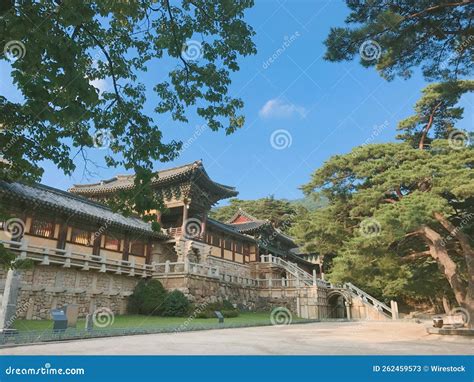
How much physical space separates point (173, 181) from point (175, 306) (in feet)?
35.7

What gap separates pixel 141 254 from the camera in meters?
26.2

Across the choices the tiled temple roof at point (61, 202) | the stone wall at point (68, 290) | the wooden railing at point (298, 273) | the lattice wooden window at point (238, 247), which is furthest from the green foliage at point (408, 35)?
the lattice wooden window at point (238, 247)

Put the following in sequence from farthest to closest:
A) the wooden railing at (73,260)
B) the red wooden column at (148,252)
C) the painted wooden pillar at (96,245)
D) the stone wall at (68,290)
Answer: the red wooden column at (148,252), the painted wooden pillar at (96,245), the stone wall at (68,290), the wooden railing at (73,260)

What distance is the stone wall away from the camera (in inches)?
684

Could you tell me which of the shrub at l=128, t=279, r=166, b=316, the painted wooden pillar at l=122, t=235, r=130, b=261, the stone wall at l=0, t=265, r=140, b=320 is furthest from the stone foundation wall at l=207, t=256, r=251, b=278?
the stone wall at l=0, t=265, r=140, b=320

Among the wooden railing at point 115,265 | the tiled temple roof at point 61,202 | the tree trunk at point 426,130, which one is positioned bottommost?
the wooden railing at point 115,265

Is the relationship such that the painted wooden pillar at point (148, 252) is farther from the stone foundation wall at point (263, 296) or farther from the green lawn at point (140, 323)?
the green lawn at point (140, 323)

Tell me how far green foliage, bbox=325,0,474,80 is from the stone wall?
16.6m

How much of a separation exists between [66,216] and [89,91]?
18431 millimetres

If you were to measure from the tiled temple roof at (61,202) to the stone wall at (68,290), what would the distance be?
3138 millimetres

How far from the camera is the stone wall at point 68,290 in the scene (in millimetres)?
17375

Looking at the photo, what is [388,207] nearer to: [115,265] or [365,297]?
[115,265]

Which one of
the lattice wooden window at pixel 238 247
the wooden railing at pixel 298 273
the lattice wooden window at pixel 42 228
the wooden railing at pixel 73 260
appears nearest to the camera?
the wooden railing at pixel 73 260

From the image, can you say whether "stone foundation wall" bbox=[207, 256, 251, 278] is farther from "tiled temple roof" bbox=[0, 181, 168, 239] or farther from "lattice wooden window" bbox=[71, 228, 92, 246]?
"lattice wooden window" bbox=[71, 228, 92, 246]
